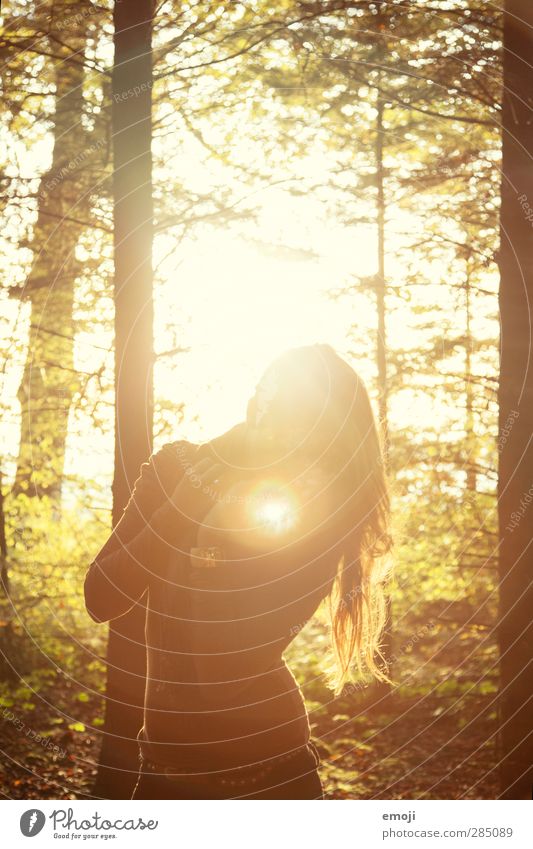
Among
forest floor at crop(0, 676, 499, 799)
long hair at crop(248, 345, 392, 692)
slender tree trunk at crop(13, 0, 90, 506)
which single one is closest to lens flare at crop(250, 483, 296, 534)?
long hair at crop(248, 345, 392, 692)

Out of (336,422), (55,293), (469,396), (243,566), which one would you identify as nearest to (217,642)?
(243,566)

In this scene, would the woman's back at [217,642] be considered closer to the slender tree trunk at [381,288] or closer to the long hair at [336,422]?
the long hair at [336,422]

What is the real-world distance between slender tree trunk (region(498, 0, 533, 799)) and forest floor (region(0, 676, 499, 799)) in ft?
3.08

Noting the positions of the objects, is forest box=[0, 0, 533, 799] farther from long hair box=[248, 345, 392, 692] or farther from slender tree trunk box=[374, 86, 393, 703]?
long hair box=[248, 345, 392, 692]

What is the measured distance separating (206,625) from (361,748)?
583 centimetres

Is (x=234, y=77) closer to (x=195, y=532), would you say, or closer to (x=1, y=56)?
(x=1, y=56)

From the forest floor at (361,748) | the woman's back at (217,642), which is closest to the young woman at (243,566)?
the woman's back at (217,642)

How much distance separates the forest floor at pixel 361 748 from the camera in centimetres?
598

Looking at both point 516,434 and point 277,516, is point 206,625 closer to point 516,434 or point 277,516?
point 277,516

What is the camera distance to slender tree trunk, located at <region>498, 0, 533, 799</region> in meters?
4.82

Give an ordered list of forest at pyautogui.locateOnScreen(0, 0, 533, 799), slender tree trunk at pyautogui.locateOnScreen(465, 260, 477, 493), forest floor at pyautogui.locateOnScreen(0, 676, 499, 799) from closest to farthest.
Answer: forest at pyautogui.locateOnScreen(0, 0, 533, 799), forest floor at pyautogui.locateOnScreen(0, 676, 499, 799), slender tree trunk at pyautogui.locateOnScreen(465, 260, 477, 493)

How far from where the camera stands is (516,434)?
489 centimetres
